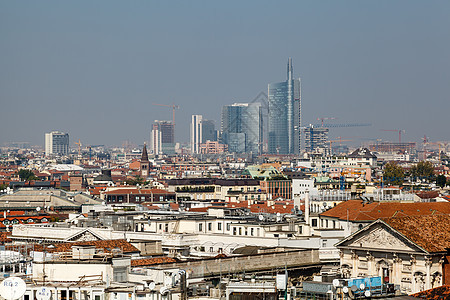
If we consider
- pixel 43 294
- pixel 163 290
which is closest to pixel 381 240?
pixel 163 290

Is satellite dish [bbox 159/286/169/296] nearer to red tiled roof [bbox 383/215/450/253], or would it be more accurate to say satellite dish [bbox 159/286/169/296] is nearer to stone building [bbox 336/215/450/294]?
stone building [bbox 336/215/450/294]

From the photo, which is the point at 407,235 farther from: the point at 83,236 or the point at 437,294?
the point at 83,236

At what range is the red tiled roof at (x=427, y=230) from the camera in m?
37.9

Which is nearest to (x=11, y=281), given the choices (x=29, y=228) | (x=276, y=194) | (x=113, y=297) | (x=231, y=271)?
(x=113, y=297)

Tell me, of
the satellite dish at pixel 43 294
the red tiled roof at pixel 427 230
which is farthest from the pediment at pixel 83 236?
the satellite dish at pixel 43 294

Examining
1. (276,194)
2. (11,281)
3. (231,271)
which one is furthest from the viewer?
(276,194)

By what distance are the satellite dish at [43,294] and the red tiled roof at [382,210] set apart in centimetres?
2121

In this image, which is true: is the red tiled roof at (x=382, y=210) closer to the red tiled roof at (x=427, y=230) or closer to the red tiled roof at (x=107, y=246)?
the red tiled roof at (x=427, y=230)

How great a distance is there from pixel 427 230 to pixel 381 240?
5.12 feet

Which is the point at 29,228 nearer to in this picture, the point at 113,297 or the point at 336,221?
the point at 336,221

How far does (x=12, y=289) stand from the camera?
90.3 ft

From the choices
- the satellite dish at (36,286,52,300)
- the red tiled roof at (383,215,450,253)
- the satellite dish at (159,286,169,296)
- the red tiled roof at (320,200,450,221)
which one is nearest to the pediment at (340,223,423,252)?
the red tiled roof at (383,215,450,253)

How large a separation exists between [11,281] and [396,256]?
49.9 feet

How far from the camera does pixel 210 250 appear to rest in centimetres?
5284
